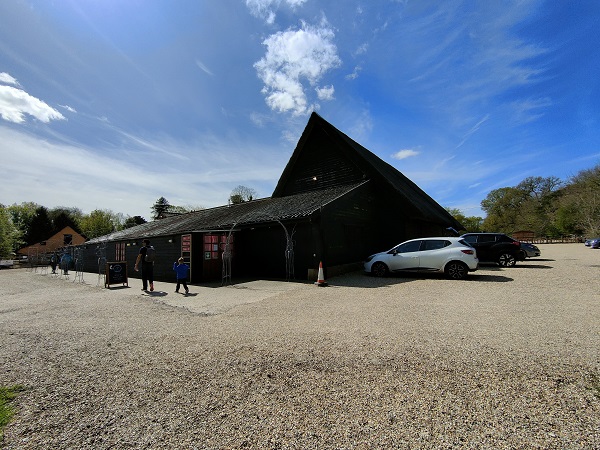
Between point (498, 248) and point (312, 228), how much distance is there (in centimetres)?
1019

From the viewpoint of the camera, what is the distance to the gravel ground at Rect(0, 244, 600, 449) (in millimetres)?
2410

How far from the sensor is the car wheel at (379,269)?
11.9 metres

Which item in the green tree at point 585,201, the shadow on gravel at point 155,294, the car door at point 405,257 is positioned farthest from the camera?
the green tree at point 585,201

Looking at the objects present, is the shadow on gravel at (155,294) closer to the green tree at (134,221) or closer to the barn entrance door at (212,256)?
the barn entrance door at (212,256)

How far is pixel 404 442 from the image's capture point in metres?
2.25

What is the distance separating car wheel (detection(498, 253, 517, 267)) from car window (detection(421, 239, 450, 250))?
6220mm

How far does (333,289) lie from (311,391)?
6.66 m

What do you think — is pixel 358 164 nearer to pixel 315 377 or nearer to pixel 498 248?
pixel 498 248

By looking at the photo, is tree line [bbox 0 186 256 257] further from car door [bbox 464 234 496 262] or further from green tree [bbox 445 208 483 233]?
green tree [bbox 445 208 483 233]

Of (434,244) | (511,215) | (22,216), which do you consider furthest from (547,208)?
(22,216)

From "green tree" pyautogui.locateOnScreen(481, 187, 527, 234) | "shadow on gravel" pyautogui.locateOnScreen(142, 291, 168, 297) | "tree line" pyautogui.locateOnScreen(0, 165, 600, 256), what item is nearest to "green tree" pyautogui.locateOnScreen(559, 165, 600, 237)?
"tree line" pyautogui.locateOnScreen(0, 165, 600, 256)

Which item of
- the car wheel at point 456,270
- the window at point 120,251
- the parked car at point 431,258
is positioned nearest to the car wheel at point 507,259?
the parked car at point 431,258

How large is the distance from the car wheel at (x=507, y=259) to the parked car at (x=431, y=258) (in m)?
5.57

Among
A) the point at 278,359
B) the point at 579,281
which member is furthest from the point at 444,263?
the point at 278,359
